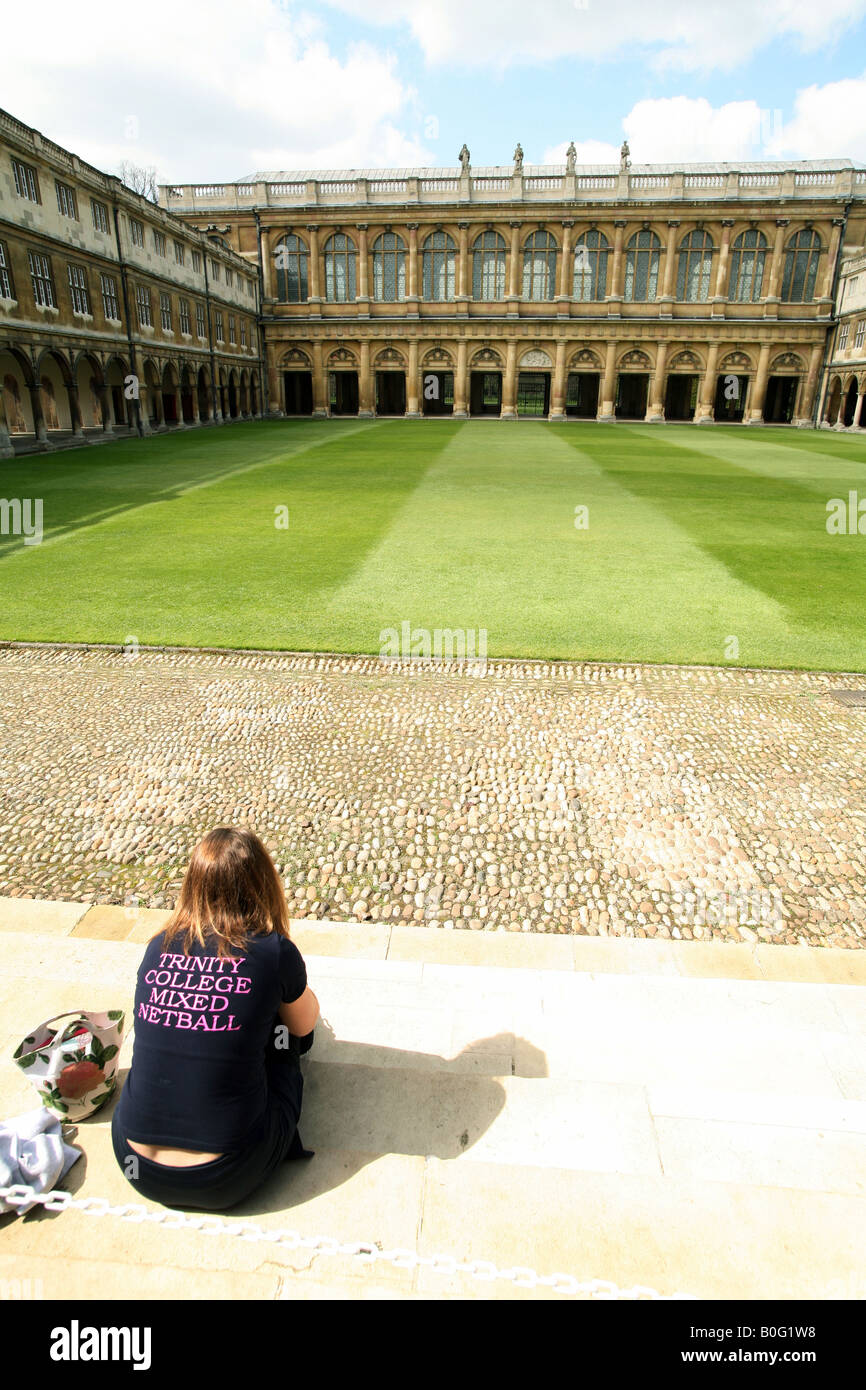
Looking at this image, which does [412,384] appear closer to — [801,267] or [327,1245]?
[801,267]

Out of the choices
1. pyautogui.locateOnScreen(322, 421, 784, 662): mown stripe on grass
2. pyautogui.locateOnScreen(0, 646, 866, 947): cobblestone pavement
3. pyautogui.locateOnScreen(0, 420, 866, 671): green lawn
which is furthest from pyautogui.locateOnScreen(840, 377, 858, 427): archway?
pyautogui.locateOnScreen(0, 646, 866, 947): cobblestone pavement

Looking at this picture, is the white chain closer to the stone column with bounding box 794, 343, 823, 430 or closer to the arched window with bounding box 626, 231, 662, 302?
the stone column with bounding box 794, 343, 823, 430

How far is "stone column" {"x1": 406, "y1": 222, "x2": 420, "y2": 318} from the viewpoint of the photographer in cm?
5394

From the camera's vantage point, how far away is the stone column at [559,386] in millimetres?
55263

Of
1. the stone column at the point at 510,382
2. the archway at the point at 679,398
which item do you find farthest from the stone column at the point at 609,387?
the stone column at the point at 510,382

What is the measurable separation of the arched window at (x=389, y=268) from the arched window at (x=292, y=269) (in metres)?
5.16

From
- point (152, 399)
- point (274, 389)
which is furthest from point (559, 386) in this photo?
point (152, 399)

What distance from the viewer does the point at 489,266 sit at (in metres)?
54.5

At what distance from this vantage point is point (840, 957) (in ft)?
16.4

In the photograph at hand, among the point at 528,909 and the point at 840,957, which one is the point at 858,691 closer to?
the point at 840,957

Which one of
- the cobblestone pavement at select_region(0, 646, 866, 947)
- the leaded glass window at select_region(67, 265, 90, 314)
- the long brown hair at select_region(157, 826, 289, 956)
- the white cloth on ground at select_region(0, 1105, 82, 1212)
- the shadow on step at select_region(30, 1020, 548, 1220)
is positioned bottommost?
the cobblestone pavement at select_region(0, 646, 866, 947)

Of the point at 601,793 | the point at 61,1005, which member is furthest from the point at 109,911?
the point at 601,793

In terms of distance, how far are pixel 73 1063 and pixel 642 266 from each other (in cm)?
6099

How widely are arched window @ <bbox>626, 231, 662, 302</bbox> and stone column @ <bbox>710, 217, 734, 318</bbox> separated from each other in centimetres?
400
